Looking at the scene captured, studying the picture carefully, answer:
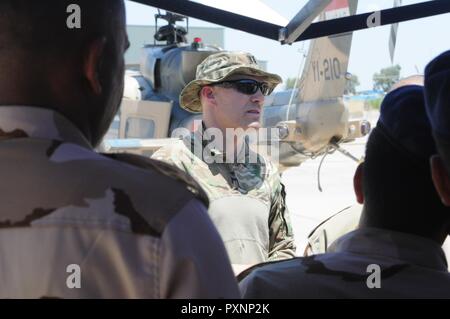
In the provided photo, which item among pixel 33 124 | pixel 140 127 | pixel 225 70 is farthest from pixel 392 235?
pixel 140 127

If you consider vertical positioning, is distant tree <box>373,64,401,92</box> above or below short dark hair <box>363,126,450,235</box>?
above

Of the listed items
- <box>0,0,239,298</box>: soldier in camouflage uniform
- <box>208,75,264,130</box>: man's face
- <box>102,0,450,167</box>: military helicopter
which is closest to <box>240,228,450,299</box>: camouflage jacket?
<box>0,0,239,298</box>: soldier in camouflage uniform

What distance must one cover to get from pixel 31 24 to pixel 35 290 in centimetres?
47

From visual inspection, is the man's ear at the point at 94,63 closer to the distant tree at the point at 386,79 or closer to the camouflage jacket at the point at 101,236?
the camouflage jacket at the point at 101,236

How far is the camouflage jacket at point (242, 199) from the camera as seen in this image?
2.92 m

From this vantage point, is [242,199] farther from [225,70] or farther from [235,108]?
[225,70]

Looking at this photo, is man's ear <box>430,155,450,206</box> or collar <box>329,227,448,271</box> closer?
man's ear <box>430,155,450,206</box>

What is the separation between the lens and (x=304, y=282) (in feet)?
4.80

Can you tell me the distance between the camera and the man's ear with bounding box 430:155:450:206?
4.47 feet

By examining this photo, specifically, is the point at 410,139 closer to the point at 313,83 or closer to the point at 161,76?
the point at 161,76

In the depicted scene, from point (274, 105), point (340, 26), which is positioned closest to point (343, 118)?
point (274, 105)

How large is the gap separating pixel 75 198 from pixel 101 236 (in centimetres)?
8

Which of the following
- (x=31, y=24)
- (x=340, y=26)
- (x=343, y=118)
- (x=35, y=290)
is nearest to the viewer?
(x=35, y=290)

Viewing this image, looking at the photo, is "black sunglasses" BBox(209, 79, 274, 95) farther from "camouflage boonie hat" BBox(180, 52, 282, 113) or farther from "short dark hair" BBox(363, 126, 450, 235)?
"short dark hair" BBox(363, 126, 450, 235)
